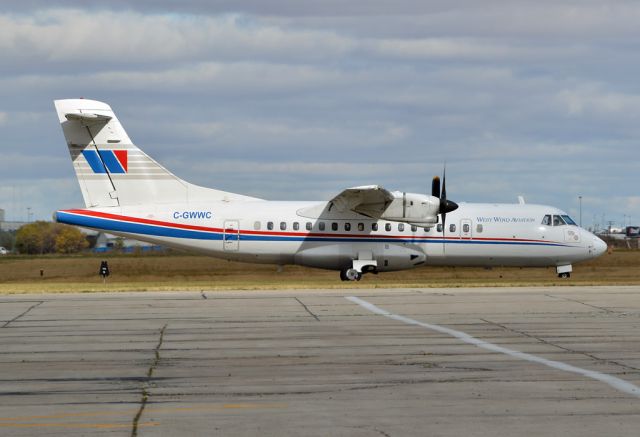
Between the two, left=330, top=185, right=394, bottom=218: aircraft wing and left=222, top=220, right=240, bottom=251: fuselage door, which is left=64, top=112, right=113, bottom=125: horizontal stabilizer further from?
left=330, top=185, right=394, bottom=218: aircraft wing

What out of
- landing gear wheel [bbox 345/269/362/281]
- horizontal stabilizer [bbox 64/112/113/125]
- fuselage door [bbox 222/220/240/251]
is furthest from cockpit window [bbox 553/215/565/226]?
horizontal stabilizer [bbox 64/112/113/125]

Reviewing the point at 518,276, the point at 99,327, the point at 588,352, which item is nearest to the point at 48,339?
the point at 99,327

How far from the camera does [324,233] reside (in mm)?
40875

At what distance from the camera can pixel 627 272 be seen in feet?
175

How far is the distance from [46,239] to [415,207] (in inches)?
3294

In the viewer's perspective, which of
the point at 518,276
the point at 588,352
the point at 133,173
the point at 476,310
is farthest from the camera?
the point at 518,276

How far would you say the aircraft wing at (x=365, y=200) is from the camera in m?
38.6

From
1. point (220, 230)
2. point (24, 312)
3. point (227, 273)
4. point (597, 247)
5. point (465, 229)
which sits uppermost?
point (465, 229)

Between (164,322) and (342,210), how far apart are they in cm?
1954

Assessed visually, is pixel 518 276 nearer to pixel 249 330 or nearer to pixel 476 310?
pixel 476 310

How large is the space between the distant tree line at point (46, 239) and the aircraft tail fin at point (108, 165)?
74.4 meters

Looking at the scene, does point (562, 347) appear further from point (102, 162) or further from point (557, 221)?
point (102, 162)

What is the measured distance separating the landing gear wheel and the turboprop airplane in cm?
5

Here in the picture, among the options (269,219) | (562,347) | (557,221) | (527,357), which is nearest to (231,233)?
(269,219)
